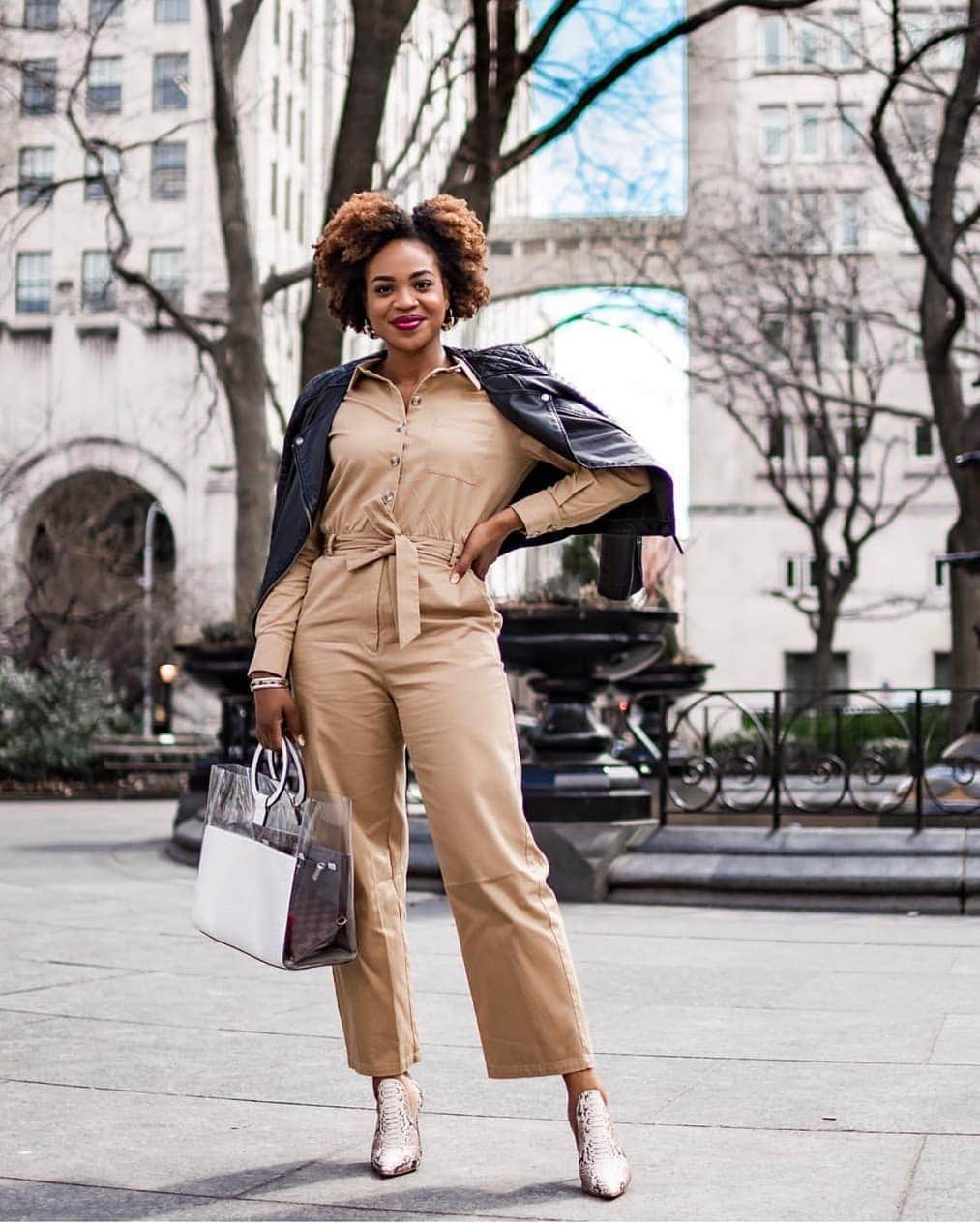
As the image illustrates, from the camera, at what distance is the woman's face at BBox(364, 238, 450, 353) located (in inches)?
161

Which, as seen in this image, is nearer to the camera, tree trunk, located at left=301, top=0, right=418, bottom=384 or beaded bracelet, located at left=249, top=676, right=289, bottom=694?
beaded bracelet, located at left=249, top=676, right=289, bottom=694

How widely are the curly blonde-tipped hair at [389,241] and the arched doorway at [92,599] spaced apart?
93.7ft

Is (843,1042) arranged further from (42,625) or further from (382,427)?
(42,625)

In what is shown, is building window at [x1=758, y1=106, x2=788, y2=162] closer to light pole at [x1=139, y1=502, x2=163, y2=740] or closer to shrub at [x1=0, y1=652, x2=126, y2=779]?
light pole at [x1=139, y1=502, x2=163, y2=740]

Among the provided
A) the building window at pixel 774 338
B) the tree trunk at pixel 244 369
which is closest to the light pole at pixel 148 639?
the building window at pixel 774 338

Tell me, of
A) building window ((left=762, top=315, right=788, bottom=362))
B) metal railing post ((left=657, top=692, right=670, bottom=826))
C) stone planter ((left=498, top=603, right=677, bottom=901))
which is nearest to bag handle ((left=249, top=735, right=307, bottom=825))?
stone planter ((left=498, top=603, right=677, bottom=901))

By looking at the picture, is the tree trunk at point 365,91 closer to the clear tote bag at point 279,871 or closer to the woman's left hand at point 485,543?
the woman's left hand at point 485,543

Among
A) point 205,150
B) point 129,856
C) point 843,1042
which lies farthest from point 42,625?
point 843,1042

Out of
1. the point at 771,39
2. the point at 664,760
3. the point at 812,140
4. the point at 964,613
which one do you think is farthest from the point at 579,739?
the point at 771,39

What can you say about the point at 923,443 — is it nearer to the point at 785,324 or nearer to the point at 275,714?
A: the point at 785,324

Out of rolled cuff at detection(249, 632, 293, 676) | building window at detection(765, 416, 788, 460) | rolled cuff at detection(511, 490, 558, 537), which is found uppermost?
building window at detection(765, 416, 788, 460)

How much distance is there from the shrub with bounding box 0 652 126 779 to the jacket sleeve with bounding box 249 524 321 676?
74.2ft

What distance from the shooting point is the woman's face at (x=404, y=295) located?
410cm

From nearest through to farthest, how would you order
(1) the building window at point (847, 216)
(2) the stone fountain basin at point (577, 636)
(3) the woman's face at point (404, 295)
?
(3) the woman's face at point (404, 295) < (2) the stone fountain basin at point (577, 636) < (1) the building window at point (847, 216)
